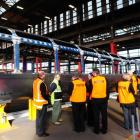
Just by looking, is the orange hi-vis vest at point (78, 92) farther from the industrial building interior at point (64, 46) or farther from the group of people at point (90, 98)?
the industrial building interior at point (64, 46)

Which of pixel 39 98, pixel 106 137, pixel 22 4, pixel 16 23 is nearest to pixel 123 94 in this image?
pixel 106 137

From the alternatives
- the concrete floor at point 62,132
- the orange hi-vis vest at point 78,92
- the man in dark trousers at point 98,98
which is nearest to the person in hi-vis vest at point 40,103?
the concrete floor at point 62,132

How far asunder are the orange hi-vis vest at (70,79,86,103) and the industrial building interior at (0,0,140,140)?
99cm

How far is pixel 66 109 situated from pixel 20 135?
3.88 meters

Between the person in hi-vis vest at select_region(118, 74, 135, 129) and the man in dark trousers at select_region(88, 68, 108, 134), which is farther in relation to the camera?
the person in hi-vis vest at select_region(118, 74, 135, 129)

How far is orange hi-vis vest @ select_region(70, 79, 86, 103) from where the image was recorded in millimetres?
6301

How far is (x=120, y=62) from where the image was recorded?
1888 centimetres

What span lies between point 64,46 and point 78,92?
16.0 ft

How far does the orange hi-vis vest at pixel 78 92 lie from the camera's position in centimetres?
630

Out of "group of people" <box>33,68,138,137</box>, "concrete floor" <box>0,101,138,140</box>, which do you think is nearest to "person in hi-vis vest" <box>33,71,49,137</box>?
"group of people" <box>33,68,138,137</box>

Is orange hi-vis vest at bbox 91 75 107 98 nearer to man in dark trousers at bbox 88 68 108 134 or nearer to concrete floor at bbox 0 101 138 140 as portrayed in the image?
man in dark trousers at bbox 88 68 108 134

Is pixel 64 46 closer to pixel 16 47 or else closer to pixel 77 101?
pixel 16 47

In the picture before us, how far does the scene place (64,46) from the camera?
10.8m

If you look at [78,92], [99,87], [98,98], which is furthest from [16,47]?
[98,98]
